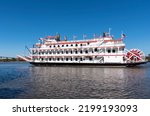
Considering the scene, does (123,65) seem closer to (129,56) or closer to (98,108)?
(129,56)

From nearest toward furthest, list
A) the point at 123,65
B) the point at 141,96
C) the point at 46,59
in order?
the point at 141,96, the point at 123,65, the point at 46,59

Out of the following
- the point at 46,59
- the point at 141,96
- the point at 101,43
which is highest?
the point at 101,43

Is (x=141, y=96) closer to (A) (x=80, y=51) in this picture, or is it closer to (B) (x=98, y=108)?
(B) (x=98, y=108)

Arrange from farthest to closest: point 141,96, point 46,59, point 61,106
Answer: point 46,59
point 141,96
point 61,106

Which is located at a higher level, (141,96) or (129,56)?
(129,56)

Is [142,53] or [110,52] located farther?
[142,53]

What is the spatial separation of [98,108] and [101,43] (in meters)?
44.5

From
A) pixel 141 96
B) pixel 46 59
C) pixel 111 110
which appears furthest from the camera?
pixel 46 59

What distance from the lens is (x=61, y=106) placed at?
10836 mm

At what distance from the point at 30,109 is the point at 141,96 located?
9656 millimetres

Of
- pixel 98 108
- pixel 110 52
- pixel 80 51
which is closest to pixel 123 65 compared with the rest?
pixel 110 52

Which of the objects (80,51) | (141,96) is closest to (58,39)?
(80,51)

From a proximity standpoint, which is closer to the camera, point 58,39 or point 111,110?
point 111,110

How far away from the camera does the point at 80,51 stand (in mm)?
58125
